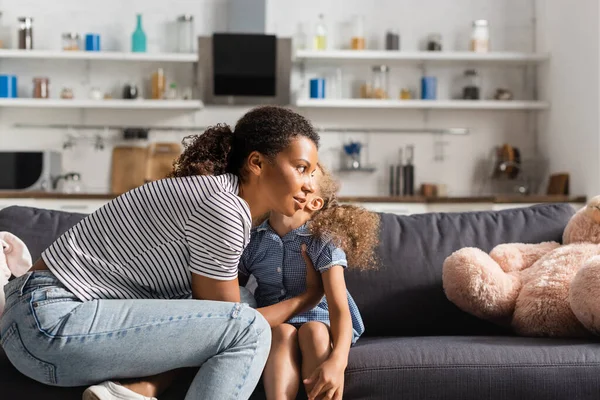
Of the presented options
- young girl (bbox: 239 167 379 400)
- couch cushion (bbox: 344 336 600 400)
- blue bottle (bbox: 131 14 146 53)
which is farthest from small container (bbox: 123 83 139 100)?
couch cushion (bbox: 344 336 600 400)

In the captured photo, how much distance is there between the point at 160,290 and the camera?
74.4 inches

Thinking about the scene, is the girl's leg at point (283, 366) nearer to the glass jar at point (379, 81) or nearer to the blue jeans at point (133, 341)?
the blue jeans at point (133, 341)

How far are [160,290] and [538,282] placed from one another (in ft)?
3.50

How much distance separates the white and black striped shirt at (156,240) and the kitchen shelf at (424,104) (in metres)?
3.83

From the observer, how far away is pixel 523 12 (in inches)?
238

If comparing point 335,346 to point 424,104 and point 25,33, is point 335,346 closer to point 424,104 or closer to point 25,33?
point 424,104

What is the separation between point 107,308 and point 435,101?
423cm

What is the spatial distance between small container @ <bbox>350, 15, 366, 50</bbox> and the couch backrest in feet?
10.9

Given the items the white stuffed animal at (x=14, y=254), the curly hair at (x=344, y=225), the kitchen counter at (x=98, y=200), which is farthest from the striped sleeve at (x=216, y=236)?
the kitchen counter at (x=98, y=200)

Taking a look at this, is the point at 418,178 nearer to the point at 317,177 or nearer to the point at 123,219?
the point at 317,177

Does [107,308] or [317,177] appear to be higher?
[317,177]

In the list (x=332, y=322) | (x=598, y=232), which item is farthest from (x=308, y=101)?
(x=332, y=322)

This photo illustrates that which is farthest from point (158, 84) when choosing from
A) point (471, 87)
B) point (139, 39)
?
point (471, 87)

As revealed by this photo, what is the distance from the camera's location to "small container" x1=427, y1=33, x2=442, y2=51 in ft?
19.1
